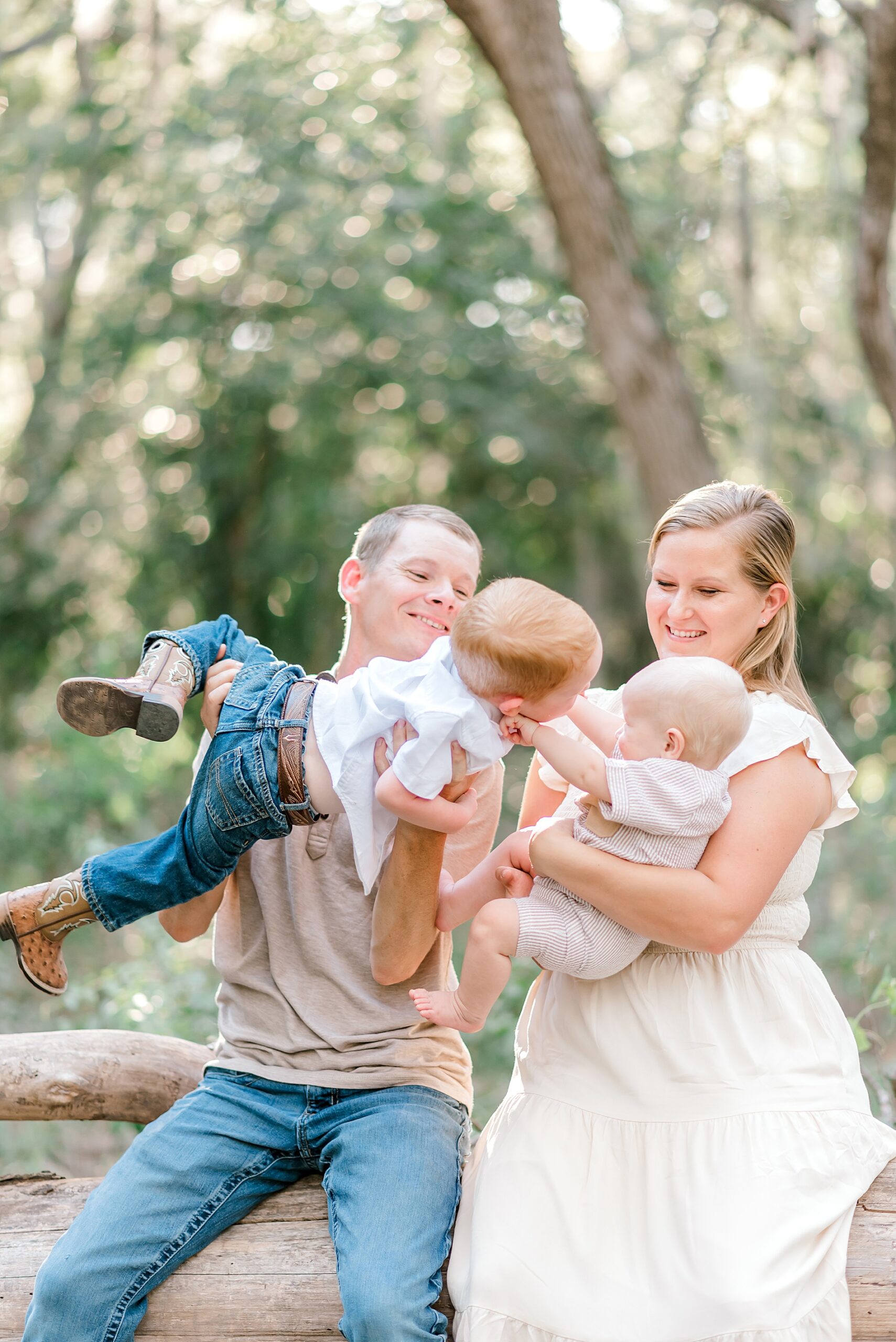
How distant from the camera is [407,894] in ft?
7.34

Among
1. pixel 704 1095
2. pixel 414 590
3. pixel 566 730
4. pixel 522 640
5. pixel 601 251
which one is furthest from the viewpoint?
pixel 601 251

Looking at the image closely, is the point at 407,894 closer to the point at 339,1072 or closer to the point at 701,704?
the point at 339,1072

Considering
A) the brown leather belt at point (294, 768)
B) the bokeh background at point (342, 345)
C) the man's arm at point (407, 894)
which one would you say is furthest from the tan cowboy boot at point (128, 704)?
the bokeh background at point (342, 345)

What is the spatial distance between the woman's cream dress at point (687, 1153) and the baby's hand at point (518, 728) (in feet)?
1.29

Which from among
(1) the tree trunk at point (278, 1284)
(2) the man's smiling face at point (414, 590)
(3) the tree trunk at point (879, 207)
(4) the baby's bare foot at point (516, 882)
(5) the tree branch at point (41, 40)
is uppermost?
(5) the tree branch at point (41, 40)

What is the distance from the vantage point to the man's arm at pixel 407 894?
2207mm

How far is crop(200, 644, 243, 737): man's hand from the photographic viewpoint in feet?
8.21

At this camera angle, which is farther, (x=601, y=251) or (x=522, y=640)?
(x=601, y=251)

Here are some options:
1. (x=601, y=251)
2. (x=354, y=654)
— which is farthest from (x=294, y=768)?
(x=601, y=251)

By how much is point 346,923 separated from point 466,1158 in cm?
55

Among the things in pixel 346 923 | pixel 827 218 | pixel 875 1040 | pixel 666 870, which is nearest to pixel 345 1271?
pixel 346 923

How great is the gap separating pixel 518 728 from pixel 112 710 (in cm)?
84

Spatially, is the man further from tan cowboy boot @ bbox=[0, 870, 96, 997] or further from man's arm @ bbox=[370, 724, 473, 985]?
tan cowboy boot @ bbox=[0, 870, 96, 997]

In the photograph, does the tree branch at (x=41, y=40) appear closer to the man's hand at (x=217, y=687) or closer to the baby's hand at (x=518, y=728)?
the man's hand at (x=217, y=687)
